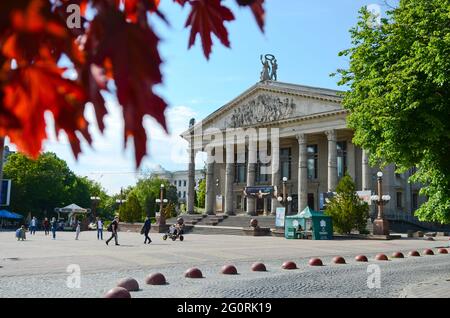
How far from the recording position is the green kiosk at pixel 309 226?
34.1 metres

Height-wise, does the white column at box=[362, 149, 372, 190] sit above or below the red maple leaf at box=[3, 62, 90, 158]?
above

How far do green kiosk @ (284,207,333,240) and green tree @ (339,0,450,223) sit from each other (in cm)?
2027

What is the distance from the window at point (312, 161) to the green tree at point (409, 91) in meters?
45.4

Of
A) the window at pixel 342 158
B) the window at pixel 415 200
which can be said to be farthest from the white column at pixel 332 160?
the window at pixel 415 200

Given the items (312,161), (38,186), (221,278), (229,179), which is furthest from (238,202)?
(221,278)

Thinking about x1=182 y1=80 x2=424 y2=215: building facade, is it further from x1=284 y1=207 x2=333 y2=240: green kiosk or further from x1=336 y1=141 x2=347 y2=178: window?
x1=284 y1=207 x2=333 y2=240: green kiosk

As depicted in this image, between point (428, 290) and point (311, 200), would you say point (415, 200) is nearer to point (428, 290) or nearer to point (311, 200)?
point (311, 200)

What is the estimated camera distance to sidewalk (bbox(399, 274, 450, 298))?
29.3ft

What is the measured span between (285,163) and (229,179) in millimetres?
8134

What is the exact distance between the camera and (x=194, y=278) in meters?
11.7

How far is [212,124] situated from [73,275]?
56.4 metres

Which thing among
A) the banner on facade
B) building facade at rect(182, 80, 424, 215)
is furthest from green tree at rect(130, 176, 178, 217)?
the banner on facade

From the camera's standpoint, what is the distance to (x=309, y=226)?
118 feet
